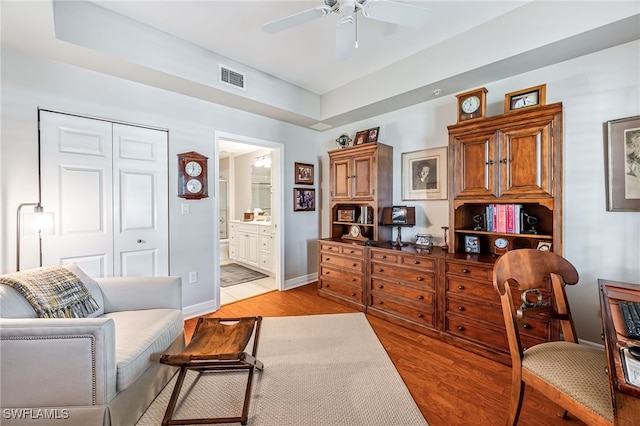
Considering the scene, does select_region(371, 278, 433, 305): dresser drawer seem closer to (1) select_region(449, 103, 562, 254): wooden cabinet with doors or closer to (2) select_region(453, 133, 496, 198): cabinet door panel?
(1) select_region(449, 103, 562, 254): wooden cabinet with doors

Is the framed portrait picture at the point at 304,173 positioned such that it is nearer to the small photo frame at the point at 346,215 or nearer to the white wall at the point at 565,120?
the small photo frame at the point at 346,215

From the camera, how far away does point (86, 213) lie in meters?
2.44

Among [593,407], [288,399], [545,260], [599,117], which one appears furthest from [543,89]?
[288,399]

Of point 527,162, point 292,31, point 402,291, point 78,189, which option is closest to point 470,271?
point 402,291

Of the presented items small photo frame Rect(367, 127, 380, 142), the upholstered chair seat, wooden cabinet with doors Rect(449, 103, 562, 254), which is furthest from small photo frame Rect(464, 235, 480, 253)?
small photo frame Rect(367, 127, 380, 142)

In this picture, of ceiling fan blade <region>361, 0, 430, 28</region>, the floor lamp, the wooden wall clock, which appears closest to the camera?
ceiling fan blade <region>361, 0, 430, 28</region>

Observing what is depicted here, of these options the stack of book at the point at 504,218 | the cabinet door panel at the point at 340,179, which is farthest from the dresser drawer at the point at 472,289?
the cabinet door panel at the point at 340,179

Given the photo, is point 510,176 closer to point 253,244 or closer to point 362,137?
point 362,137

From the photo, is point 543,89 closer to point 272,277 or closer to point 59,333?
point 59,333

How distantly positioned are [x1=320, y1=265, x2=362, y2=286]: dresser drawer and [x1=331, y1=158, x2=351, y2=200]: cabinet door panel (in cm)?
98

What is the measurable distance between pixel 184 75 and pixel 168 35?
35cm

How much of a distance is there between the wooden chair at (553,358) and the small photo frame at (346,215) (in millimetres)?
2230

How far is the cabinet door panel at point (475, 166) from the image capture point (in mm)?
2361

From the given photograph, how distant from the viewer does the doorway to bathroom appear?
155 inches
